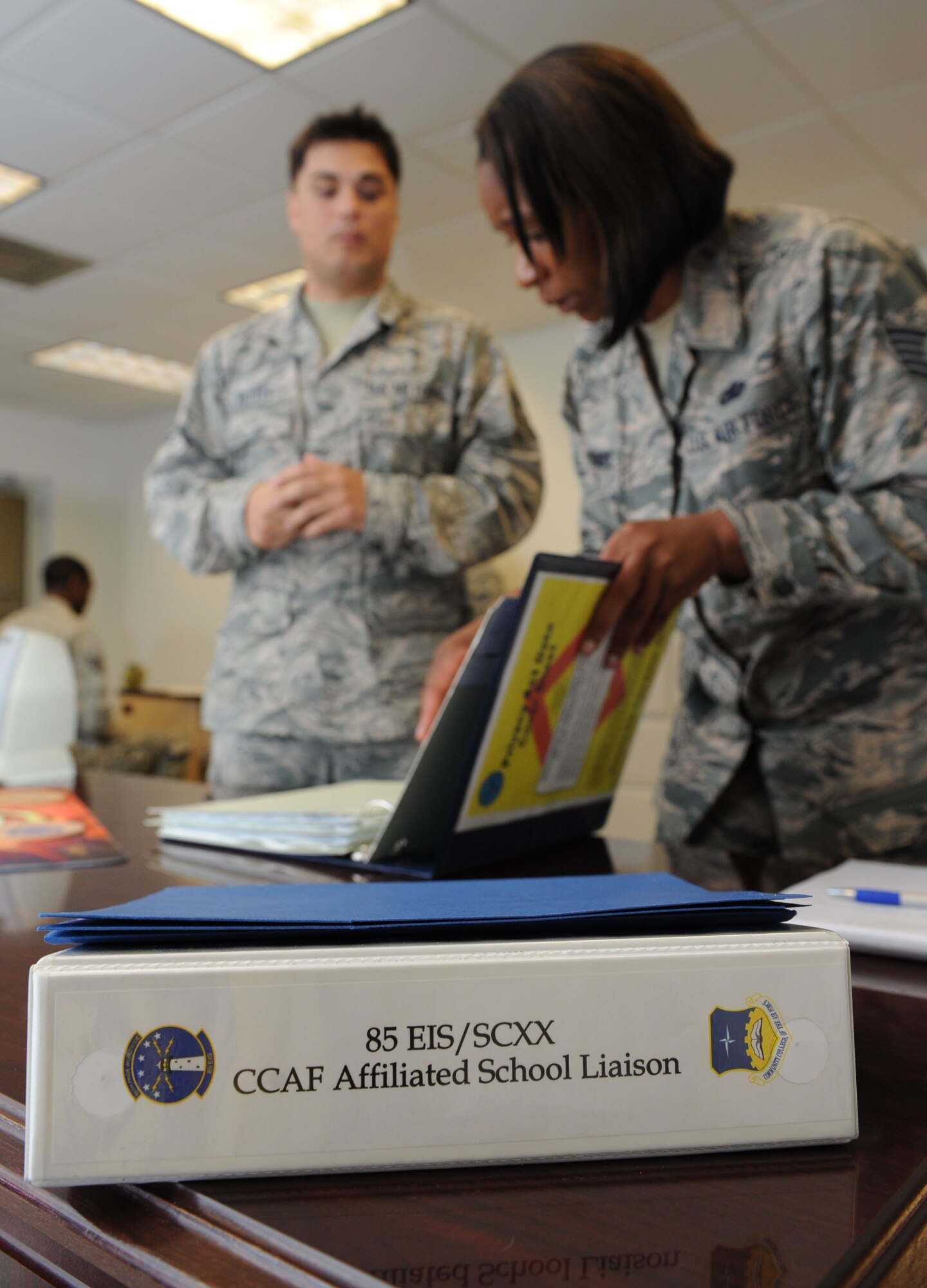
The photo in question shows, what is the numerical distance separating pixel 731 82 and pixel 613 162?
87.2 inches

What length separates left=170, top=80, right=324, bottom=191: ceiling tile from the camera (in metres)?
3.03

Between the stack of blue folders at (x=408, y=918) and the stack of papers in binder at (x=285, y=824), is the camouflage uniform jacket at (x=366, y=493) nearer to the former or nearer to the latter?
the stack of papers in binder at (x=285, y=824)

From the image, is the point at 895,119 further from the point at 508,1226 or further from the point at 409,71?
the point at 508,1226

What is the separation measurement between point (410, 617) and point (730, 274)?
712 mm

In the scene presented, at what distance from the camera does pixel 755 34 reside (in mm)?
2676

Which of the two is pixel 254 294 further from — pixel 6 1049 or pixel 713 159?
pixel 6 1049

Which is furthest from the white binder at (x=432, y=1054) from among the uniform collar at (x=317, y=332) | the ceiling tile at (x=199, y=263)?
the ceiling tile at (x=199, y=263)

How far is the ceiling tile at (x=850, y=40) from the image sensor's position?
2.55m

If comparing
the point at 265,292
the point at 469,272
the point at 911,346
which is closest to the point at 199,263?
the point at 265,292

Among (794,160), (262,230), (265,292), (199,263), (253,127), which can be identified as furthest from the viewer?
(265,292)

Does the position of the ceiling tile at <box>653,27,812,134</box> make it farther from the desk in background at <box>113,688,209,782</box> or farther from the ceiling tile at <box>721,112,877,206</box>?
the desk in background at <box>113,688,209,782</box>

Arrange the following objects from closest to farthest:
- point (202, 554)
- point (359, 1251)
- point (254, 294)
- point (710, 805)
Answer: point (359, 1251), point (710, 805), point (202, 554), point (254, 294)

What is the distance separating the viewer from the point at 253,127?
10.5 feet

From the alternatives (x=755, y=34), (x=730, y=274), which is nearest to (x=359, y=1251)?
(x=730, y=274)
